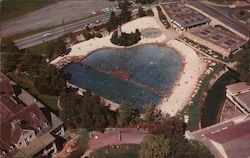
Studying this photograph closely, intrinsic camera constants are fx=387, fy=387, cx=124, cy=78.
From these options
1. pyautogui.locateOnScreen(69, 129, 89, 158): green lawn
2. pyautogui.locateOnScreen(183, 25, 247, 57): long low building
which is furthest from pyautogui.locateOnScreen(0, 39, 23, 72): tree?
pyautogui.locateOnScreen(183, 25, 247, 57): long low building

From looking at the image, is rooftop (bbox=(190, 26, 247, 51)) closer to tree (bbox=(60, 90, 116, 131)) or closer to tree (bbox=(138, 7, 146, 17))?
tree (bbox=(138, 7, 146, 17))

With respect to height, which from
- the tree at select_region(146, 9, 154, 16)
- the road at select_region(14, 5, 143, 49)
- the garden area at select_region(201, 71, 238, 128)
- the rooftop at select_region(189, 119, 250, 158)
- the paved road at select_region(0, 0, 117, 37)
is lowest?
the garden area at select_region(201, 71, 238, 128)

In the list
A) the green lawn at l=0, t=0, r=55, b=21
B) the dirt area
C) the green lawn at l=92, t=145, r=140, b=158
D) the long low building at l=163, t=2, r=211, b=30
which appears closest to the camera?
the green lawn at l=92, t=145, r=140, b=158

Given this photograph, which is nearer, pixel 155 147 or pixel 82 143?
pixel 155 147

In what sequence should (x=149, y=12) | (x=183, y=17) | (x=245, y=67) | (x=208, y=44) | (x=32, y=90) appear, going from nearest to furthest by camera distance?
(x=245, y=67)
(x=32, y=90)
(x=208, y=44)
(x=183, y=17)
(x=149, y=12)

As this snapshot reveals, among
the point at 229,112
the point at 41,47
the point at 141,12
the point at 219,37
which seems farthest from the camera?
the point at 141,12

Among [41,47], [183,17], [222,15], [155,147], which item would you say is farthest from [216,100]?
[41,47]

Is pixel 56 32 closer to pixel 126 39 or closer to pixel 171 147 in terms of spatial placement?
pixel 126 39

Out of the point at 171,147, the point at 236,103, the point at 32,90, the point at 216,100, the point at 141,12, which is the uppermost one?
the point at 141,12
